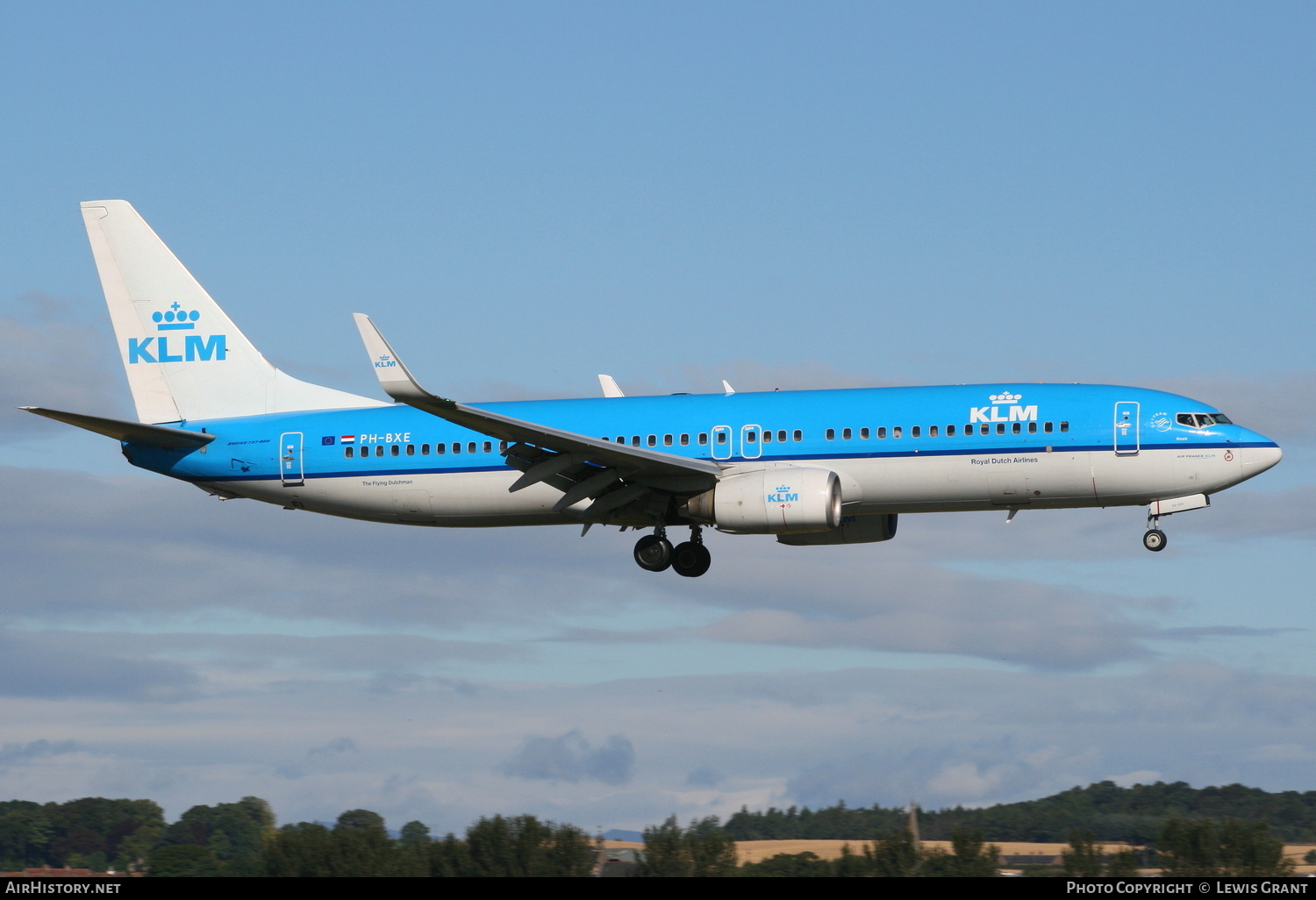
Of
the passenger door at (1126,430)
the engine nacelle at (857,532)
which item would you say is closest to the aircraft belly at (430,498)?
the engine nacelle at (857,532)

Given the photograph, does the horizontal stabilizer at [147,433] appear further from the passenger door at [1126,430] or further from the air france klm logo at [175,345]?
the passenger door at [1126,430]

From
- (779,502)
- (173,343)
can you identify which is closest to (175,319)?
(173,343)

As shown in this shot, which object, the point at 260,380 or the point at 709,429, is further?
the point at 260,380

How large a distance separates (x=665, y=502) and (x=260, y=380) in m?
14.0

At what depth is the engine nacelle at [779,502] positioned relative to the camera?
40469 mm

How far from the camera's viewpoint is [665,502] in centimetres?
4366

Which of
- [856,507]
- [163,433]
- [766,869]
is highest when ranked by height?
[163,433]

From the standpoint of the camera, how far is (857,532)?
153 feet

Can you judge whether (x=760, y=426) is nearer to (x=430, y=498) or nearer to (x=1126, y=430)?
(x=1126, y=430)

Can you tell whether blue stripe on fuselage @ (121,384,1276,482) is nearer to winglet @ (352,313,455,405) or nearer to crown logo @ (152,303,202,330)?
crown logo @ (152,303,202,330)

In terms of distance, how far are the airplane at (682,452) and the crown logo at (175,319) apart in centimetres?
127

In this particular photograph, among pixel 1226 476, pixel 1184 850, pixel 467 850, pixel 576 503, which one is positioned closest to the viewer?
pixel 1226 476

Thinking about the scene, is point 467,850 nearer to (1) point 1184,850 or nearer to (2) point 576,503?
(2) point 576,503

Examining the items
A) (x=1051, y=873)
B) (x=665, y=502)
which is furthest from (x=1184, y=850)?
(x=665, y=502)
